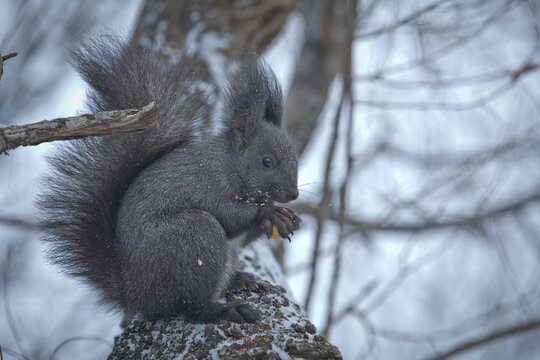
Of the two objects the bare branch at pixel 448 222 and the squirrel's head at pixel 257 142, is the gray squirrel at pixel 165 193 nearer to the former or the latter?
the squirrel's head at pixel 257 142

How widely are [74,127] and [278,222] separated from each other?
88cm

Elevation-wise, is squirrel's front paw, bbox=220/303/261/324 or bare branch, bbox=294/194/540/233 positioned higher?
bare branch, bbox=294/194/540/233

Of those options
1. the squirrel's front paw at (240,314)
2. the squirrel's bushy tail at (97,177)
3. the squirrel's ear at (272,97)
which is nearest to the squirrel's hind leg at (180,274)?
the squirrel's front paw at (240,314)

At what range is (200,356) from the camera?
1347 mm

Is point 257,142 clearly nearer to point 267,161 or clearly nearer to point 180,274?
point 267,161

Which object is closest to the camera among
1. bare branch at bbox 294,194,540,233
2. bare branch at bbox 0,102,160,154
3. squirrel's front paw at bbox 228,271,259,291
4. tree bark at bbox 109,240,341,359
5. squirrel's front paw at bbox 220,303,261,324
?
bare branch at bbox 0,102,160,154

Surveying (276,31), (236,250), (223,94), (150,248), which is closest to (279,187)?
(236,250)

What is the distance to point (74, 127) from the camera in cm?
123

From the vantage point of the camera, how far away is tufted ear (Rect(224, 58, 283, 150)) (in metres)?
2.05

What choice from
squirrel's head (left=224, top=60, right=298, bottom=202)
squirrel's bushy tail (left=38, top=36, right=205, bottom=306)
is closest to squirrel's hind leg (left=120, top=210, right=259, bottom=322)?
squirrel's bushy tail (left=38, top=36, right=205, bottom=306)

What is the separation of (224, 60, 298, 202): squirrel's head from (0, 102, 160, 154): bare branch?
0.80 metres

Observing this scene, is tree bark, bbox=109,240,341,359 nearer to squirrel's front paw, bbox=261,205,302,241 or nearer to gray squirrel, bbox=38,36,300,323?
gray squirrel, bbox=38,36,300,323

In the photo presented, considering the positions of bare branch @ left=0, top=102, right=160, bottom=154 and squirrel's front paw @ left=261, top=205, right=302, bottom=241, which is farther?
squirrel's front paw @ left=261, top=205, right=302, bottom=241

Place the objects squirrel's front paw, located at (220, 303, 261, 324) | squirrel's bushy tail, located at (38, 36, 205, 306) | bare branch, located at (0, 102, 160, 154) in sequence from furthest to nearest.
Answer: squirrel's bushy tail, located at (38, 36, 205, 306) → squirrel's front paw, located at (220, 303, 261, 324) → bare branch, located at (0, 102, 160, 154)
